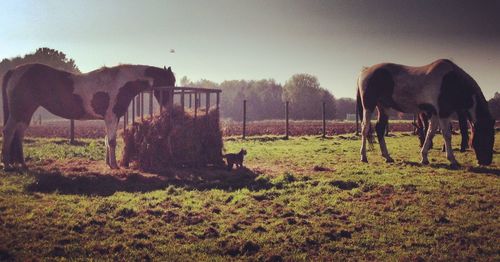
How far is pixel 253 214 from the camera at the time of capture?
674 cm

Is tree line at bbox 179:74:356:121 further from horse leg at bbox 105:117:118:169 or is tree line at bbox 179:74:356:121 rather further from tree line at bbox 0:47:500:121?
horse leg at bbox 105:117:118:169

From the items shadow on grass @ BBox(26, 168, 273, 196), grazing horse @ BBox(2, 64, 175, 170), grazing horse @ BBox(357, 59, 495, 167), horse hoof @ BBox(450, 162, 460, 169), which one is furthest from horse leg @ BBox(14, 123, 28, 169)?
horse hoof @ BBox(450, 162, 460, 169)

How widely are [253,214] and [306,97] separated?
79.0 m

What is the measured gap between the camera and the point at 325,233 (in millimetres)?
5703

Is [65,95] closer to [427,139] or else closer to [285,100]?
[427,139]

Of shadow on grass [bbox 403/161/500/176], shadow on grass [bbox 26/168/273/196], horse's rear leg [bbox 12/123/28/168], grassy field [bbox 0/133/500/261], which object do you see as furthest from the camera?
horse's rear leg [bbox 12/123/28/168]

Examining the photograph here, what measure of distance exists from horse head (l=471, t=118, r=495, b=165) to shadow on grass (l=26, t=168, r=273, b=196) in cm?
685

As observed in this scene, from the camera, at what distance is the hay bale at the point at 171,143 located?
11.8 meters

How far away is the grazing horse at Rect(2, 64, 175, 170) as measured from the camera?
1137 centimetres

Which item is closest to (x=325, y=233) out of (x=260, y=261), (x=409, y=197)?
(x=260, y=261)

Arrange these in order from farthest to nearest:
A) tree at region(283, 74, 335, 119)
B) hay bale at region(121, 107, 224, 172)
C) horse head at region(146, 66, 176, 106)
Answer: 1. tree at region(283, 74, 335, 119)
2. horse head at region(146, 66, 176, 106)
3. hay bale at region(121, 107, 224, 172)

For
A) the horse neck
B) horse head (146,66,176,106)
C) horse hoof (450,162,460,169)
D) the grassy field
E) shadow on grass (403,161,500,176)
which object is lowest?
the grassy field

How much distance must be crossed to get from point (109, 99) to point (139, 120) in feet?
4.05

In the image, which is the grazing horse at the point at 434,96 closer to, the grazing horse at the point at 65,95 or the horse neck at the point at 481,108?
the horse neck at the point at 481,108
